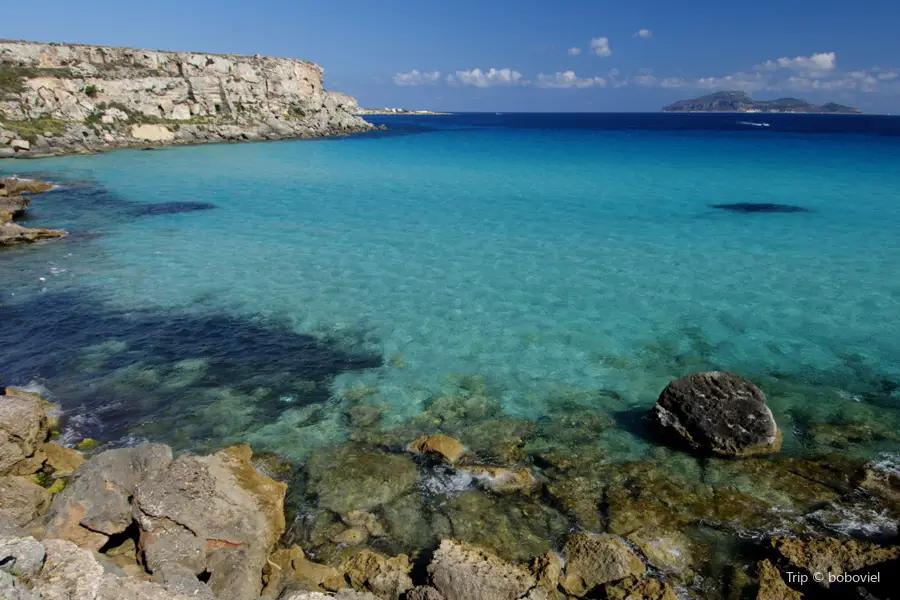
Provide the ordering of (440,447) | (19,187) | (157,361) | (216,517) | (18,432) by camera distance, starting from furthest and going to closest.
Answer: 1. (19,187)
2. (157,361)
3. (440,447)
4. (18,432)
5. (216,517)

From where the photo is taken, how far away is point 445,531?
8047 mm

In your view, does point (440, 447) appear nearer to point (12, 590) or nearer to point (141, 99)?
point (12, 590)

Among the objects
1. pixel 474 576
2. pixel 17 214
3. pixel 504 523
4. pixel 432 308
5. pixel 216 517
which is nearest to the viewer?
pixel 474 576

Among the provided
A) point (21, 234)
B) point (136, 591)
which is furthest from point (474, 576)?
point (21, 234)

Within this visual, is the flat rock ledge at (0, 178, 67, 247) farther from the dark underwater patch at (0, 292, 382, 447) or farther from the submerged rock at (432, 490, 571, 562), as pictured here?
the submerged rock at (432, 490, 571, 562)

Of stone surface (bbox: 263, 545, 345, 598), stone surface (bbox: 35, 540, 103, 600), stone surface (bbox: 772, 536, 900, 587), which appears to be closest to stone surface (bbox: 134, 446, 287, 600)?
stone surface (bbox: 263, 545, 345, 598)

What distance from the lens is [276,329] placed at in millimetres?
14859

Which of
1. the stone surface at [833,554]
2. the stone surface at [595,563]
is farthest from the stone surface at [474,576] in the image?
the stone surface at [833,554]

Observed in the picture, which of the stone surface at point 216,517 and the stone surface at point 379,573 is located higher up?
the stone surface at point 216,517

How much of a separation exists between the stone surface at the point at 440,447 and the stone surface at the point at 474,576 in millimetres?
2436

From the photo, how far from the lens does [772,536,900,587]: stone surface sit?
271 inches

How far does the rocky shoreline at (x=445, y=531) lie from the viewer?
6625 mm

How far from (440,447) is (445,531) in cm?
185

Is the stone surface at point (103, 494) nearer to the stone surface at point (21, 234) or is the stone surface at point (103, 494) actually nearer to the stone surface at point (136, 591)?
the stone surface at point (136, 591)
